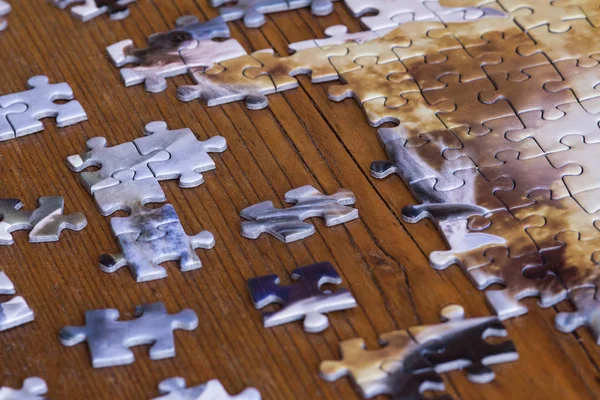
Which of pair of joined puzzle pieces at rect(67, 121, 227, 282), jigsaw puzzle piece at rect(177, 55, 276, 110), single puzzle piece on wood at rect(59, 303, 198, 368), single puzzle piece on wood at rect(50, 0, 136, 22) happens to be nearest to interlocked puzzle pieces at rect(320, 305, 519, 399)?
single puzzle piece on wood at rect(59, 303, 198, 368)

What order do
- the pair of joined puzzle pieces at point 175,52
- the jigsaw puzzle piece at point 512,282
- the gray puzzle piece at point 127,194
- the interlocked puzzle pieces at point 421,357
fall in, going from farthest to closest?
the pair of joined puzzle pieces at point 175,52 → the gray puzzle piece at point 127,194 → the jigsaw puzzle piece at point 512,282 → the interlocked puzzle pieces at point 421,357

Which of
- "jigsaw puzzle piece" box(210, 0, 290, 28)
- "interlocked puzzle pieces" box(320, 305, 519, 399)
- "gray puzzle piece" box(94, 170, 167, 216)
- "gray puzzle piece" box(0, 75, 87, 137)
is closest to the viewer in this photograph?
"interlocked puzzle pieces" box(320, 305, 519, 399)

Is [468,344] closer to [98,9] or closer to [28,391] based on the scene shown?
[28,391]

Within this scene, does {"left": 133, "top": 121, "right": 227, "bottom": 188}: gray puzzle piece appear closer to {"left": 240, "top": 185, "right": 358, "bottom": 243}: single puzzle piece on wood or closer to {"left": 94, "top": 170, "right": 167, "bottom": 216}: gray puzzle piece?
{"left": 94, "top": 170, "right": 167, "bottom": 216}: gray puzzle piece

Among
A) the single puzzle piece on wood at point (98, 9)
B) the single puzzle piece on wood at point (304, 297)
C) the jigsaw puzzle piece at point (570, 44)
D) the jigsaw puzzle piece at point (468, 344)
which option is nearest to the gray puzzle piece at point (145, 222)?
the single puzzle piece on wood at point (304, 297)

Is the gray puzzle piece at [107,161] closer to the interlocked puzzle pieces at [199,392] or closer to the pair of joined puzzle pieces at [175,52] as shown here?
the pair of joined puzzle pieces at [175,52]

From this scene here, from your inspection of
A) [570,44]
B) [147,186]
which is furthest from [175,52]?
[570,44]

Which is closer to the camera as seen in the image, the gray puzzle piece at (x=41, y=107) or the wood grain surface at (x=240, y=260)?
the wood grain surface at (x=240, y=260)
